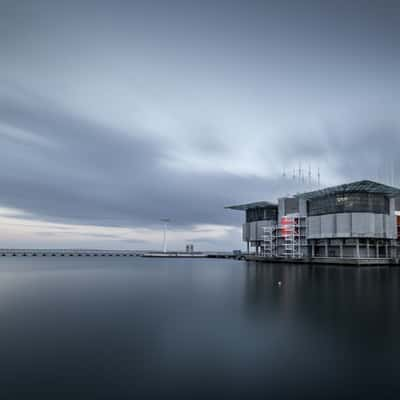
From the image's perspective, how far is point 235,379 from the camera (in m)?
10.3

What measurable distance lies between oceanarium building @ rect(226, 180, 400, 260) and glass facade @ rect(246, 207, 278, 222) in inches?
279

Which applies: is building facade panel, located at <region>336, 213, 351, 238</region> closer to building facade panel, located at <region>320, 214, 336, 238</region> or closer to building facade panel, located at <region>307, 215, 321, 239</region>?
building facade panel, located at <region>320, 214, 336, 238</region>

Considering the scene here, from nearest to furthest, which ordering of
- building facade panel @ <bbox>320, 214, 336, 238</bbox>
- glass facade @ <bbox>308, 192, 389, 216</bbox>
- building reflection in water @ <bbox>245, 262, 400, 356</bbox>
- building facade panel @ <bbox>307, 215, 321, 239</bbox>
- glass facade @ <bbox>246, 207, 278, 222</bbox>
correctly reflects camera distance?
building reflection in water @ <bbox>245, 262, 400, 356</bbox>, glass facade @ <bbox>308, 192, 389, 216</bbox>, building facade panel @ <bbox>320, 214, 336, 238</bbox>, building facade panel @ <bbox>307, 215, 321, 239</bbox>, glass facade @ <bbox>246, 207, 278, 222</bbox>

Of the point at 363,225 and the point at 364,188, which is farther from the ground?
the point at 364,188

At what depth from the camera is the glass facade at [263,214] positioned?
113 meters

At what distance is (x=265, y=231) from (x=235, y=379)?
331ft

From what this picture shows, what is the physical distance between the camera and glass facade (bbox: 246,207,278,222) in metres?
113

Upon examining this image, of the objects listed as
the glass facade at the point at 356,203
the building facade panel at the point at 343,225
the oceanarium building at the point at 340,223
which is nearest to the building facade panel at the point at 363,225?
the oceanarium building at the point at 340,223

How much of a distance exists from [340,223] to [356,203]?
Answer: 669cm

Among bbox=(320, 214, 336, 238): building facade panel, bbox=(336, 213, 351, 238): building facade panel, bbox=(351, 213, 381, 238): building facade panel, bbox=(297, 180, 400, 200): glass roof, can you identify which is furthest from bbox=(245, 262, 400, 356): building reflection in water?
bbox=(320, 214, 336, 238): building facade panel

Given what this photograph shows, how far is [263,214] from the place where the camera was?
11419 cm

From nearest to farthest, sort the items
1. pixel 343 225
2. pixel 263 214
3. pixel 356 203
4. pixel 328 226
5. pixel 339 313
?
pixel 339 313, pixel 356 203, pixel 343 225, pixel 328 226, pixel 263 214

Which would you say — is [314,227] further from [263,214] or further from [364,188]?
[263,214]

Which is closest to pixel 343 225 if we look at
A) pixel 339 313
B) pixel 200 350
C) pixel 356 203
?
pixel 356 203
